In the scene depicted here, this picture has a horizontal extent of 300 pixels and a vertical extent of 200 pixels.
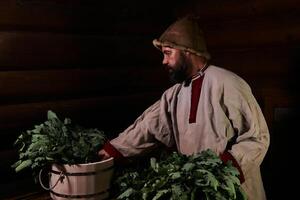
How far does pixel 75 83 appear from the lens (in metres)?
3.19

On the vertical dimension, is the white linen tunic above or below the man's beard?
below

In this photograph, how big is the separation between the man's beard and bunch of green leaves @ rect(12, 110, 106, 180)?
57 centimetres

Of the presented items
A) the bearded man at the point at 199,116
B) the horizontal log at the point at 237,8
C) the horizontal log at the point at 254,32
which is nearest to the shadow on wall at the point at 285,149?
the horizontal log at the point at 254,32

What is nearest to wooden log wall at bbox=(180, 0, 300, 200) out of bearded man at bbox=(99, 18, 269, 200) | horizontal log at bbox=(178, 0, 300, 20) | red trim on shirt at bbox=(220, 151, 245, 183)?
horizontal log at bbox=(178, 0, 300, 20)

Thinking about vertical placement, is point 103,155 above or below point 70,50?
below

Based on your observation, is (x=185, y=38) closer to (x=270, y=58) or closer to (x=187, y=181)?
(x=187, y=181)

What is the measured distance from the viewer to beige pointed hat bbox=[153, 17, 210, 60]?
2.33 meters

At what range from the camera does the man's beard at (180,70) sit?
2404 mm

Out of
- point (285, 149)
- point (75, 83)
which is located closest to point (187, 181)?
point (75, 83)

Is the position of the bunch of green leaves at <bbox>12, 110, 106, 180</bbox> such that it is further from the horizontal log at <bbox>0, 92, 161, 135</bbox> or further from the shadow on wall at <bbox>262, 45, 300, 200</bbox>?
the shadow on wall at <bbox>262, 45, 300, 200</bbox>

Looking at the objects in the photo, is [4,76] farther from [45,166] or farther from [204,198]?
[204,198]

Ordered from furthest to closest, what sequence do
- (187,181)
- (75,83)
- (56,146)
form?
(75,83), (56,146), (187,181)

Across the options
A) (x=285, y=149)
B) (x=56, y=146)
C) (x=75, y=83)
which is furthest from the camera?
(x=285, y=149)

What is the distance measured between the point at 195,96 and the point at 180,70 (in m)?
0.17
